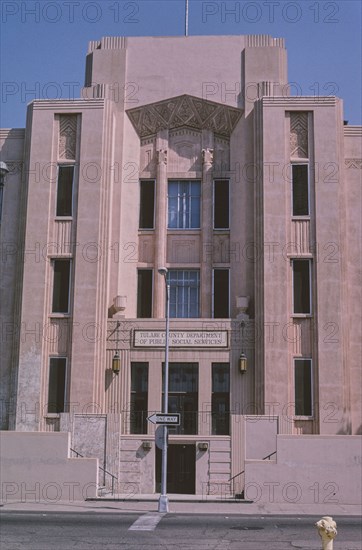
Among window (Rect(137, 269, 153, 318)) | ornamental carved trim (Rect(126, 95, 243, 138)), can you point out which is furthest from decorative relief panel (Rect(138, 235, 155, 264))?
ornamental carved trim (Rect(126, 95, 243, 138))

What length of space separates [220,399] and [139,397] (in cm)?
333

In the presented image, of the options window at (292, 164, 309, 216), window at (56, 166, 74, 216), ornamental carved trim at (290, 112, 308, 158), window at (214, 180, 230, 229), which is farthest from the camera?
window at (214, 180, 230, 229)

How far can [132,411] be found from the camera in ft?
106

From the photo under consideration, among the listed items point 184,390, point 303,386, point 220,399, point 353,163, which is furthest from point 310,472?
point 353,163

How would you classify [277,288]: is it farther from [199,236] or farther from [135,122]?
[135,122]

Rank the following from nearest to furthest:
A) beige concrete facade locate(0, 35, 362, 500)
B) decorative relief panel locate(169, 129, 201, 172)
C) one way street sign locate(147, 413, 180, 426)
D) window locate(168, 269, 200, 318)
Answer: one way street sign locate(147, 413, 180, 426) < beige concrete facade locate(0, 35, 362, 500) < window locate(168, 269, 200, 318) < decorative relief panel locate(169, 129, 201, 172)

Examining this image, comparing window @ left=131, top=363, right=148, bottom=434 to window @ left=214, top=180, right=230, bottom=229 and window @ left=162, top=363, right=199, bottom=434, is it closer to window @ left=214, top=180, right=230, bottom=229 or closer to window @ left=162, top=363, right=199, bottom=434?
window @ left=162, top=363, right=199, bottom=434

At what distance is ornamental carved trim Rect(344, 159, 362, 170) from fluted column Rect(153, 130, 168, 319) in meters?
8.11

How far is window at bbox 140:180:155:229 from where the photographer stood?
35.9 meters

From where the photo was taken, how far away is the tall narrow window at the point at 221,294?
34.4 meters

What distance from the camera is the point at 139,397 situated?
3256 cm

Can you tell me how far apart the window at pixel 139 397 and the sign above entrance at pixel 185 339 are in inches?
38.5

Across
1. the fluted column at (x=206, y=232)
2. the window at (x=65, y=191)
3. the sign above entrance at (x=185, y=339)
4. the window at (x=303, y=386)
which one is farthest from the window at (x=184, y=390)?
the window at (x=65, y=191)

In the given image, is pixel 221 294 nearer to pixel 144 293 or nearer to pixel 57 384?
pixel 144 293
